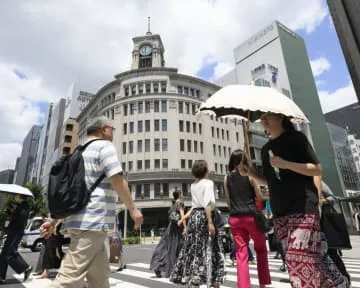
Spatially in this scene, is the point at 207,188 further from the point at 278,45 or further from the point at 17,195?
the point at 278,45

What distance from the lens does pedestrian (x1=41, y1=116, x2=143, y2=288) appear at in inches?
86.7

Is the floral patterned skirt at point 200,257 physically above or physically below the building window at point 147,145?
below

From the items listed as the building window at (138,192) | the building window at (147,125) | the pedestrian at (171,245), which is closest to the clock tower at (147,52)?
the building window at (147,125)

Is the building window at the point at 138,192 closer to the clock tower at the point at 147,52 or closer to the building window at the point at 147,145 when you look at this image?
the building window at the point at 147,145

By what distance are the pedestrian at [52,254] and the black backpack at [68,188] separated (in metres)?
4.08

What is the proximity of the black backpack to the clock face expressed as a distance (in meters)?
54.6

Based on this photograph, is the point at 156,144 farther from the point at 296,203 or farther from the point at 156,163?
the point at 296,203

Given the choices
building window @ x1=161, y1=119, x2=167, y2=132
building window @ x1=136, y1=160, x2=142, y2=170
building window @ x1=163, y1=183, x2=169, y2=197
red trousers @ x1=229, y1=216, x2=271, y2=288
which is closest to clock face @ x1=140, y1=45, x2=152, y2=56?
building window @ x1=161, y1=119, x2=167, y2=132

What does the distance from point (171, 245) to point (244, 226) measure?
2112 mm

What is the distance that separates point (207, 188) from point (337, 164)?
3229 inches

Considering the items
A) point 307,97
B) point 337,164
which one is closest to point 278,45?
point 307,97

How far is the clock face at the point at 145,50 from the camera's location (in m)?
54.2

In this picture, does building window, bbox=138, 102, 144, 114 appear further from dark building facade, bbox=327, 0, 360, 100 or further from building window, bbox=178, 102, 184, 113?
dark building facade, bbox=327, 0, 360, 100

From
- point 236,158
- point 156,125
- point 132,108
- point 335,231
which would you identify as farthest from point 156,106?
point 335,231
